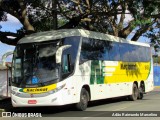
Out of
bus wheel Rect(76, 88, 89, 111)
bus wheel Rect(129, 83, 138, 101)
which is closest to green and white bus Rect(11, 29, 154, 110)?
bus wheel Rect(76, 88, 89, 111)

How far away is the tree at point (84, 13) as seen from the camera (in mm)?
19281

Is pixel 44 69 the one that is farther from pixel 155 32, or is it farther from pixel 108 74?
pixel 155 32

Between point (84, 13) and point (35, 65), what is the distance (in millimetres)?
7421

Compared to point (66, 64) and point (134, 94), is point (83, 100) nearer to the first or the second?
point (66, 64)

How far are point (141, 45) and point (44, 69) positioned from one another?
10679mm

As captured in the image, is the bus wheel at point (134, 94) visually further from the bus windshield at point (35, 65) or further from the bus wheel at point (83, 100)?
the bus windshield at point (35, 65)

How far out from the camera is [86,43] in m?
18.8

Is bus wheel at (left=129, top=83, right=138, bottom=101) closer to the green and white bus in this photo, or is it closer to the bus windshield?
the green and white bus

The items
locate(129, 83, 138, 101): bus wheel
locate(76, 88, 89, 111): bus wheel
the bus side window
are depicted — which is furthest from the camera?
locate(129, 83, 138, 101): bus wheel

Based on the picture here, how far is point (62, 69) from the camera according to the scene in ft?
54.8

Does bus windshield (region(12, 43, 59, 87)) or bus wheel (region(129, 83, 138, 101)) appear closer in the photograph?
bus windshield (region(12, 43, 59, 87))

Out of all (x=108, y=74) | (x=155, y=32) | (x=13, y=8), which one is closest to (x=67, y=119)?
→ (x=108, y=74)

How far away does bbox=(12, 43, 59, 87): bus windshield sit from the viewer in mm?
16519

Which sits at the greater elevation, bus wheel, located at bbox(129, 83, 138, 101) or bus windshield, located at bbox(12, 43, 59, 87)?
bus windshield, located at bbox(12, 43, 59, 87)
